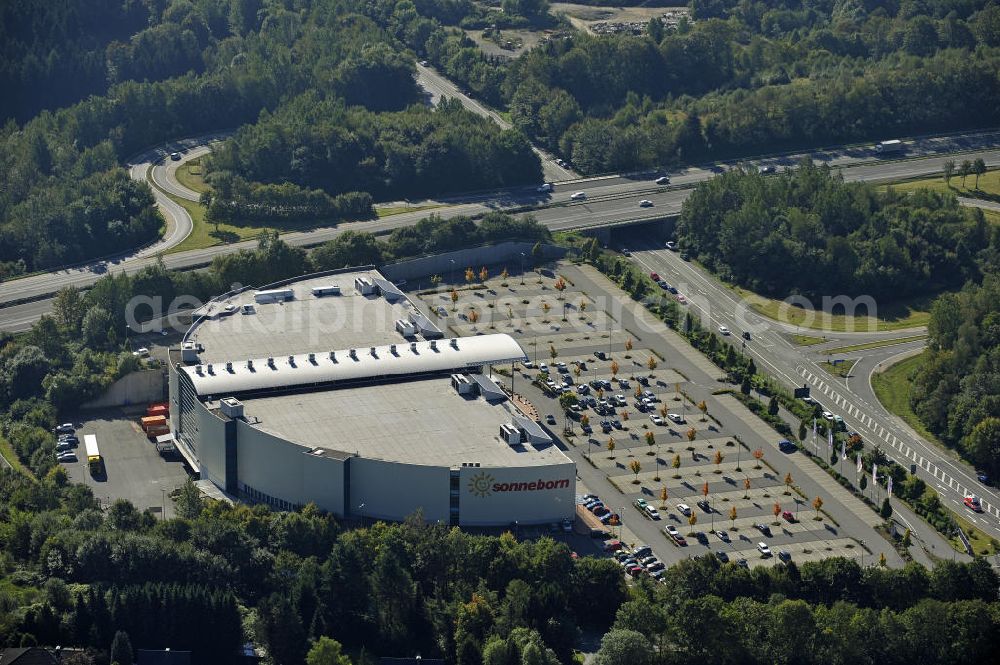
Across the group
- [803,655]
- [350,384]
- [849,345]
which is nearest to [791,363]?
[849,345]

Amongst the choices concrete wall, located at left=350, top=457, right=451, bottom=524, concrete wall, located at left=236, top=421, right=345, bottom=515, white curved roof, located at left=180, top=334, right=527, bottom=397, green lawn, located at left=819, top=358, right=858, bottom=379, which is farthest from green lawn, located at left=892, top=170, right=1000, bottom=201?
concrete wall, located at left=236, top=421, right=345, bottom=515

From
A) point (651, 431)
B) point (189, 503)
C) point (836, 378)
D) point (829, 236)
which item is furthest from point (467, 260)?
point (189, 503)

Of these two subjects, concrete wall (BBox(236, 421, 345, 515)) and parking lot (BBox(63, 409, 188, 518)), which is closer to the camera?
concrete wall (BBox(236, 421, 345, 515))

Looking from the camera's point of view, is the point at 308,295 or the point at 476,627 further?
the point at 308,295

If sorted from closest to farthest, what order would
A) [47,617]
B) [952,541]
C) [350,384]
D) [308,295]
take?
[47,617] → [952,541] → [350,384] → [308,295]

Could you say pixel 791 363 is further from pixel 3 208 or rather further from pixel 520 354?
pixel 3 208

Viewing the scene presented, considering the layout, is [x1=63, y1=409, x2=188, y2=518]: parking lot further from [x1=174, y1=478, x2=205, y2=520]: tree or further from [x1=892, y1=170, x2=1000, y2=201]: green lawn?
[x1=892, y1=170, x2=1000, y2=201]: green lawn

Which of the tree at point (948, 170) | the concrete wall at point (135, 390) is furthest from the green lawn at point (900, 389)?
the concrete wall at point (135, 390)

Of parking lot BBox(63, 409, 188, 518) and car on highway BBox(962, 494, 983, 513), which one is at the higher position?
car on highway BBox(962, 494, 983, 513)
